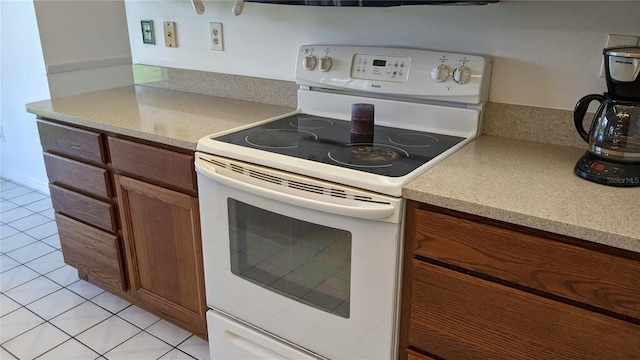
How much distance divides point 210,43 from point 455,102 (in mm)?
1129

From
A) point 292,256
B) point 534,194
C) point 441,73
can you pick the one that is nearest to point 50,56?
point 292,256

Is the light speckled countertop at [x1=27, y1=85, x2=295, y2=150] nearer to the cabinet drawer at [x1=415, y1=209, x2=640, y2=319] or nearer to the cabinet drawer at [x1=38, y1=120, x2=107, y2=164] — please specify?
the cabinet drawer at [x1=38, y1=120, x2=107, y2=164]

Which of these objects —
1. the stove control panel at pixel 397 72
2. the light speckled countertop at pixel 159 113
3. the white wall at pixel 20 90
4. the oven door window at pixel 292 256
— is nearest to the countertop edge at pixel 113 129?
the light speckled countertop at pixel 159 113

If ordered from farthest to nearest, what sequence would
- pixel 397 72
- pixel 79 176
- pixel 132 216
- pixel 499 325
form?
pixel 79 176 → pixel 132 216 → pixel 397 72 → pixel 499 325

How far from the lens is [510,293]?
42.8 inches

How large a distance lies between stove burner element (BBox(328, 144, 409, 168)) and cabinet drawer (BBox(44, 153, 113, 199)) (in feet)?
3.19

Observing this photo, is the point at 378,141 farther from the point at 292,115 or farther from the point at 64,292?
the point at 64,292

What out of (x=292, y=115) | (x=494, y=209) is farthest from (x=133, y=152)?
(x=494, y=209)

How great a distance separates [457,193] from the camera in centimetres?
111

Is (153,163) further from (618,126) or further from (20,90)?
(20,90)

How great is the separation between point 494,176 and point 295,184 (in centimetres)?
49

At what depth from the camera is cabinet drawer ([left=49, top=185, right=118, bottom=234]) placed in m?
1.92

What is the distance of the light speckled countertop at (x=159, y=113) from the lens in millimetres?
1645

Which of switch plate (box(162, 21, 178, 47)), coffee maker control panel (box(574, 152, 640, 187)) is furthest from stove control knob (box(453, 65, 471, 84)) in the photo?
switch plate (box(162, 21, 178, 47))
